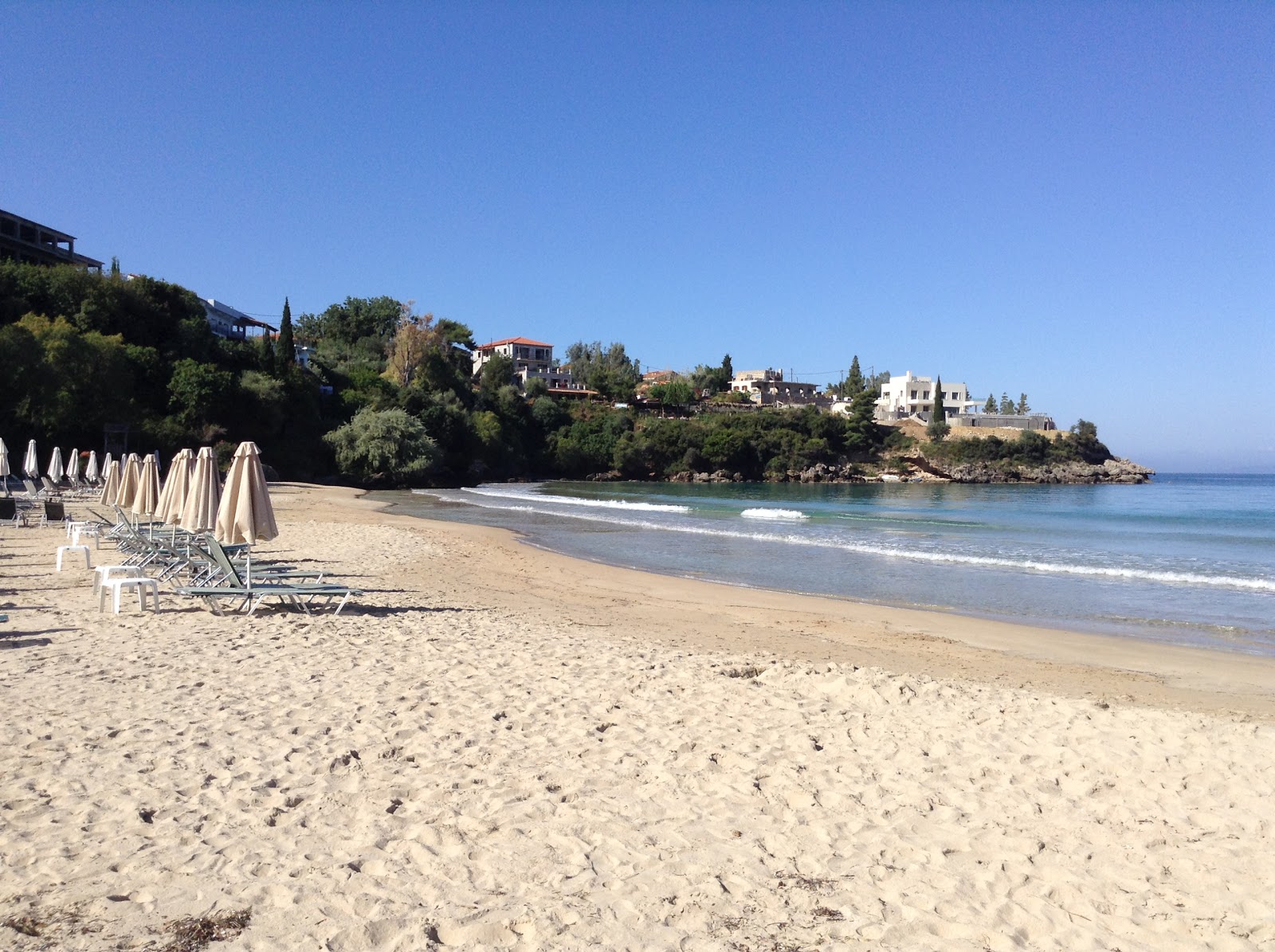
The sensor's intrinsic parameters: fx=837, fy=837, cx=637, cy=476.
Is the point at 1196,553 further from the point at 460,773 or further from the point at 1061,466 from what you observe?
the point at 1061,466

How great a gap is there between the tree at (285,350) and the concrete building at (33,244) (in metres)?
12.4

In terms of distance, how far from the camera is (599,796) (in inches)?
195

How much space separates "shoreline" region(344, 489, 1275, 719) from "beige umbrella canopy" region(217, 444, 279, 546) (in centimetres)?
387

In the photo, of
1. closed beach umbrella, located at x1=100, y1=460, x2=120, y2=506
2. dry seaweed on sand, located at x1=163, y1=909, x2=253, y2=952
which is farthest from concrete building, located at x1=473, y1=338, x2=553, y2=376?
dry seaweed on sand, located at x1=163, y1=909, x2=253, y2=952

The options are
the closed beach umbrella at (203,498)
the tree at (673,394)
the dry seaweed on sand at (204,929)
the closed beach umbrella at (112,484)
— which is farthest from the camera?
the tree at (673,394)

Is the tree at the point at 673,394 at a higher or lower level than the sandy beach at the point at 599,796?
higher

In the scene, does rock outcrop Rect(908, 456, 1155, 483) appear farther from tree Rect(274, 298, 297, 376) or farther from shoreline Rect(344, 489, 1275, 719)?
shoreline Rect(344, 489, 1275, 719)

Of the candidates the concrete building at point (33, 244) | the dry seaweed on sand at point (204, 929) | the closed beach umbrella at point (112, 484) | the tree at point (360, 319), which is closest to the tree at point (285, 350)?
the concrete building at point (33, 244)

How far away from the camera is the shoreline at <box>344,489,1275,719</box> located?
355 inches

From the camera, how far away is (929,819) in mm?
4777

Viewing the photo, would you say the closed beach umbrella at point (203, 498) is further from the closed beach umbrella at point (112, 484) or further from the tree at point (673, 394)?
the tree at point (673, 394)

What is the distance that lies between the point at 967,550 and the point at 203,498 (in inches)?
784

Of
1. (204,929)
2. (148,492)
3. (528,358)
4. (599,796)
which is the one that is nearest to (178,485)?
(148,492)

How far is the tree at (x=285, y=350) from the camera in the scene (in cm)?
5966
